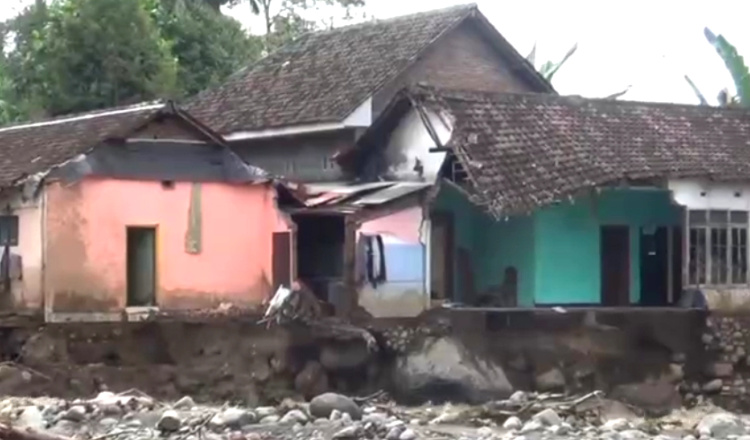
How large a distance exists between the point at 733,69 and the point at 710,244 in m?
6.78

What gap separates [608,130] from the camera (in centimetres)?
2934

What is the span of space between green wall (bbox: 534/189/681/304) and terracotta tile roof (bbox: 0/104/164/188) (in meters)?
7.04

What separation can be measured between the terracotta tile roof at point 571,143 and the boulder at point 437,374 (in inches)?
89.3

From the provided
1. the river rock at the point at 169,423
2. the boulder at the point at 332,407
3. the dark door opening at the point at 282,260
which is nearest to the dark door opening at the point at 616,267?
the dark door opening at the point at 282,260

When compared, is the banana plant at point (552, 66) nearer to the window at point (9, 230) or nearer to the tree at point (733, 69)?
the tree at point (733, 69)

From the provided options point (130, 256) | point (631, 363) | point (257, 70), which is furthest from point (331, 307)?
point (257, 70)

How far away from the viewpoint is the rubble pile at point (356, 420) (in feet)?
66.1

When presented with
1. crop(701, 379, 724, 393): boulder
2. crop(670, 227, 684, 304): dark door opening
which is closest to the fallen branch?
crop(701, 379, 724, 393): boulder

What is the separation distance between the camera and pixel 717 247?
95.3 ft

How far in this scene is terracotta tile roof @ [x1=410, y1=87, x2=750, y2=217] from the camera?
1054 inches

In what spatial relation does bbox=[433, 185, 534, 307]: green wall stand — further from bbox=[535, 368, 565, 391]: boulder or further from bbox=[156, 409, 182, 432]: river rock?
bbox=[156, 409, 182, 432]: river rock

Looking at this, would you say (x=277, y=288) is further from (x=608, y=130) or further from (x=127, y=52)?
(x=127, y=52)

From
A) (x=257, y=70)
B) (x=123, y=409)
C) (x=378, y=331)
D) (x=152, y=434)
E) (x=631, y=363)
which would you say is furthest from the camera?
(x=257, y=70)

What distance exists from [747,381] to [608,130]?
4.92 meters
